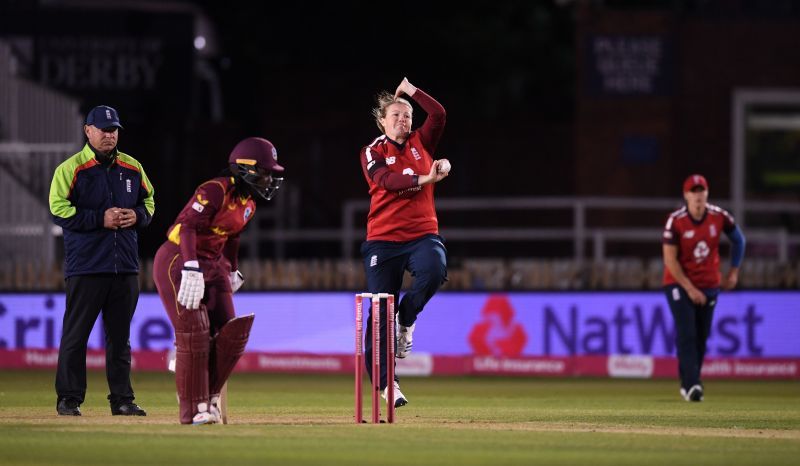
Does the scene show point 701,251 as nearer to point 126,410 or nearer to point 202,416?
point 126,410

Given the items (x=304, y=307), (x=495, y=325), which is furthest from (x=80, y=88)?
(x=495, y=325)

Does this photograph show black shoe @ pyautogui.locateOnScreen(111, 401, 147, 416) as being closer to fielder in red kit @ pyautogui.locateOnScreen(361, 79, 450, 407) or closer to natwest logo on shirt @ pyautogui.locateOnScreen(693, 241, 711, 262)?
fielder in red kit @ pyautogui.locateOnScreen(361, 79, 450, 407)

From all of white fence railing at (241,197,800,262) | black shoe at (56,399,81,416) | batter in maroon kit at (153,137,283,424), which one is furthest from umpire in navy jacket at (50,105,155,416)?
white fence railing at (241,197,800,262)

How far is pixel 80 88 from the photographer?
2506 cm

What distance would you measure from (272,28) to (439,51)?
395cm

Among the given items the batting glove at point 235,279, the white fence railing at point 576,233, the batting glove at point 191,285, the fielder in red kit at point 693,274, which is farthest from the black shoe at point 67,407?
the white fence railing at point 576,233

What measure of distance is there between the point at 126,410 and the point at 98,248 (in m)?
1.15

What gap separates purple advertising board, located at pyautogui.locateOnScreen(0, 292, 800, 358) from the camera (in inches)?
749

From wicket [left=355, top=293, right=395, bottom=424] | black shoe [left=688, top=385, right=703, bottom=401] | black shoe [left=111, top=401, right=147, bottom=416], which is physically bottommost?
black shoe [left=688, top=385, right=703, bottom=401]

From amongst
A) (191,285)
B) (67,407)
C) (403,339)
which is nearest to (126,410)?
(67,407)

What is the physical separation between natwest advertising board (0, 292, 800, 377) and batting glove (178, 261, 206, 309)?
903 cm

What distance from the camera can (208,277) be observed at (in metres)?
10.7

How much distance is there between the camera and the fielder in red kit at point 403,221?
37.6 feet

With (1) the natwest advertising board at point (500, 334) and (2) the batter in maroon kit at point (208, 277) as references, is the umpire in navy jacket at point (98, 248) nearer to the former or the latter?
(2) the batter in maroon kit at point (208, 277)
